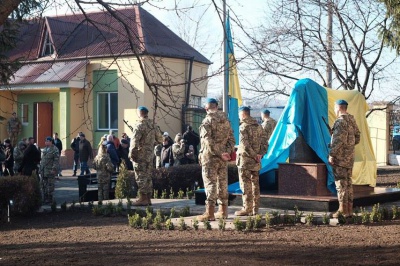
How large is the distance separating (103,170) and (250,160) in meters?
5.68

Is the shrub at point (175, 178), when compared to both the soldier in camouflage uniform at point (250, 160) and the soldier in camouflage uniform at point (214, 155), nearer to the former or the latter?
the soldier in camouflage uniform at point (250, 160)

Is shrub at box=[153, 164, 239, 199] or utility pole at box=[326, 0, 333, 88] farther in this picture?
utility pole at box=[326, 0, 333, 88]

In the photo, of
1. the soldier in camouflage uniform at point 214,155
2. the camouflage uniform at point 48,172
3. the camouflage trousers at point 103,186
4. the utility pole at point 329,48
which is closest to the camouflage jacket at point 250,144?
the soldier in camouflage uniform at point 214,155

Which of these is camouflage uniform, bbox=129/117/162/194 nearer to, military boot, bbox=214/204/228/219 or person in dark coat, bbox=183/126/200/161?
military boot, bbox=214/204/228/219

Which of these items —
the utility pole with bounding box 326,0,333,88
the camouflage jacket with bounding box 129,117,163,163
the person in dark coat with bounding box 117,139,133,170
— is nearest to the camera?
the camouflage jacket with bounding box 129,117,163,163

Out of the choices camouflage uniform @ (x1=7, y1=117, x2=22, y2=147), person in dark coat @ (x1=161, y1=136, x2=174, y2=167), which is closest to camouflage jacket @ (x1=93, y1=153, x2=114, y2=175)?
person in dark coat @ (x1=161, y1=136, x2=174, y2=167)

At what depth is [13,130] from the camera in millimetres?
30141

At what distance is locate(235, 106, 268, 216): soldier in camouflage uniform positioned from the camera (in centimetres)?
1223

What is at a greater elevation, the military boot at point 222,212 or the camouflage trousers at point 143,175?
the camouflage trousers at point 143,175

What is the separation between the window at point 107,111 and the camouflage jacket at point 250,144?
19.9 metres

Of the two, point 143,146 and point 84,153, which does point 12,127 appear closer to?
point 84,153

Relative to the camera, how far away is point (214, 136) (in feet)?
38.6

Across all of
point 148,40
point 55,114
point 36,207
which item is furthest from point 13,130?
point 148,40

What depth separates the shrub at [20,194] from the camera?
Answer: 47.3 ft
